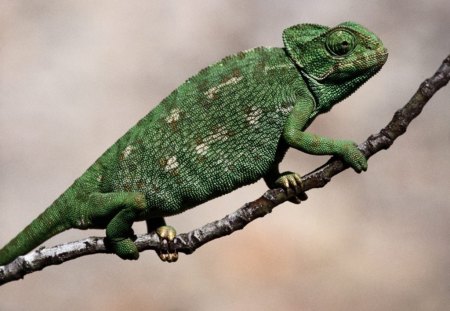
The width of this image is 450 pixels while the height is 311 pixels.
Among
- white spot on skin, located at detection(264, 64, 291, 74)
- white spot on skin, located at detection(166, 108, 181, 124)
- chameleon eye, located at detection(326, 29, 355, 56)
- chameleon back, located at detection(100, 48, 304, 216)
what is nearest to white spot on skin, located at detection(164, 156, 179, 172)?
chameleon back, located at detection(100, 48, 304, 216)

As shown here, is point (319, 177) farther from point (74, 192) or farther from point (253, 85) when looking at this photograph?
point (74, 192)

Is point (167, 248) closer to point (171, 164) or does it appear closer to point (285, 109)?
point (171, 164)

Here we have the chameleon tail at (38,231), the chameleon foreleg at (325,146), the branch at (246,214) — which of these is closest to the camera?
the branch at (246,214)

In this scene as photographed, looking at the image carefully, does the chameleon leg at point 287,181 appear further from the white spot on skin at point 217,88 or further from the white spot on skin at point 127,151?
the white spot on skin at point 127,151

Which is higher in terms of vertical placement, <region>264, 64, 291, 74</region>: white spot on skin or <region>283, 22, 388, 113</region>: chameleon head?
<region>264, 64, 291, 74</region>: white spot on skin

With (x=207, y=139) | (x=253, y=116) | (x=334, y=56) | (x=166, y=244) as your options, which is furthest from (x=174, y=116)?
(x=334, y=56)

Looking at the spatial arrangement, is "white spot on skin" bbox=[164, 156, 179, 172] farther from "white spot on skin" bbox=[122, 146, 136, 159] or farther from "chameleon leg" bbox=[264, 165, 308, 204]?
"chameleon leg" bbox=[264, 165, 308, 204]

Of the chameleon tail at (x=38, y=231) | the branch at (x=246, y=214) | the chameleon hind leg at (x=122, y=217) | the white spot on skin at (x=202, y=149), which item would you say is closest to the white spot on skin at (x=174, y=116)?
the white spot on skin at (x=202, y=149)

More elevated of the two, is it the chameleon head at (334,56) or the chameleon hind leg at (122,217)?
the chameleon head at (334,56)
